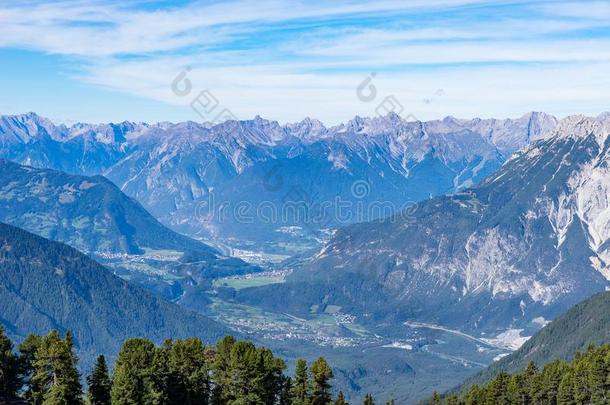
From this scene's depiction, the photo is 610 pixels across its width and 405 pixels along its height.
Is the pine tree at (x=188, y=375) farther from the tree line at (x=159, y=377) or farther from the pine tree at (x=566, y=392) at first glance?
the pine tree at (x=566, y=392)

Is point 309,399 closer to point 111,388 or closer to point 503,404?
point 111,388

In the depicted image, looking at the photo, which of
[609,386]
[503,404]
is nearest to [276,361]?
[503,404]

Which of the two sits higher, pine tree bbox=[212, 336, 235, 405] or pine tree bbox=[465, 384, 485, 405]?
pine tree bbox=[212, 336, 235, 405]

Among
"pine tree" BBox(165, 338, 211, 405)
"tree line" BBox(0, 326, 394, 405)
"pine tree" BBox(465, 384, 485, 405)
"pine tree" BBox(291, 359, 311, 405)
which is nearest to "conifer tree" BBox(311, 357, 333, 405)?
"tree line" BBox(0, 326, 394, 405)

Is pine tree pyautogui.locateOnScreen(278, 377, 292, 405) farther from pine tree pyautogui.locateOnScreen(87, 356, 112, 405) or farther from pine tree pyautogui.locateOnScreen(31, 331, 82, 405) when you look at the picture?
pine tree pyautogui.locateOnScreen(31, 331, 82, 405)

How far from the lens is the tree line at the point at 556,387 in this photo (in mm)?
124875

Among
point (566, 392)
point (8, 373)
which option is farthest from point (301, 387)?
point (566, 392)

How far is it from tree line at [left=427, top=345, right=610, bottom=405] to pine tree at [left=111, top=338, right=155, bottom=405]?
56.0 metres

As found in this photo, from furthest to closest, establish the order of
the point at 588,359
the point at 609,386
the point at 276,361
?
1. the point at 588,359
2. the point at 609,386
3. the point at 276,361

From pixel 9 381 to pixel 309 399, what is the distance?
113 feet

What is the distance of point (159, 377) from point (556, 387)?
63.7 m

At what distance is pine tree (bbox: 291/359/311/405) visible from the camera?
105m

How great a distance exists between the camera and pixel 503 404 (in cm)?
13112

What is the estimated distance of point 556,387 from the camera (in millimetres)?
131250
